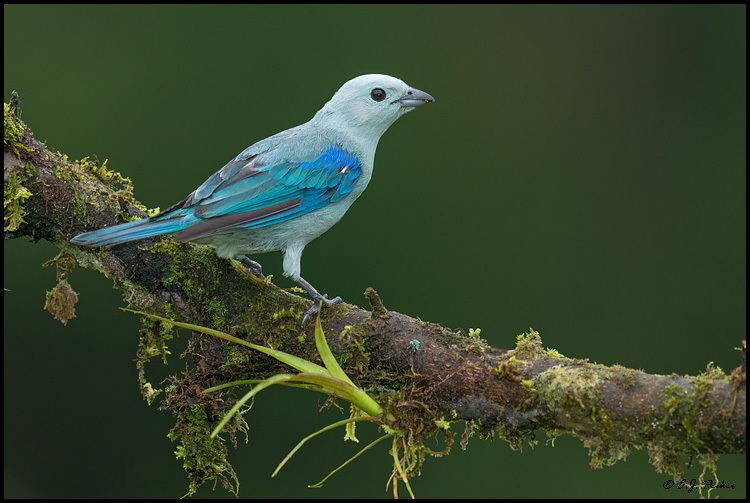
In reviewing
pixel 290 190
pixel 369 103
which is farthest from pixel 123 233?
pixel 369 103

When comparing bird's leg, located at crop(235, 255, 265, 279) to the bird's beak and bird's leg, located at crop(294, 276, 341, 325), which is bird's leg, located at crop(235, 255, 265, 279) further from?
the bird's beak

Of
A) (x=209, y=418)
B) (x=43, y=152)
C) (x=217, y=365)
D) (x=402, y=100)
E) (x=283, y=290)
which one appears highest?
(x=402, y=100)

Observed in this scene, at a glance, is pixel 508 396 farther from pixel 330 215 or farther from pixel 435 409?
pixel 330 215

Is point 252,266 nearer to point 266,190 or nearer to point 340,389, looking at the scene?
point 266,190

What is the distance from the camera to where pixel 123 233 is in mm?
4008

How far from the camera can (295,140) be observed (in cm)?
506

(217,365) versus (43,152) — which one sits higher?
(43,152)

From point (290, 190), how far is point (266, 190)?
14cm

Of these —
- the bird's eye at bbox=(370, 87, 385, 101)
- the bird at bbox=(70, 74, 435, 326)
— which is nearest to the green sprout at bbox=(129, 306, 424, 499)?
Result: the bird at bbox=(70, 74, 435, 326)

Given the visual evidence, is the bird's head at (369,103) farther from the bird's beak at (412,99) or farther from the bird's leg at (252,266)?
the bird's leg at (252,266)

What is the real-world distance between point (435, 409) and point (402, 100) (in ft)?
7.88

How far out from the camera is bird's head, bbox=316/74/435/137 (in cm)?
538

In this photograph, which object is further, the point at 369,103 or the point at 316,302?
the point at 369,103

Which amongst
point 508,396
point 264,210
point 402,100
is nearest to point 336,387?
point 508,396
